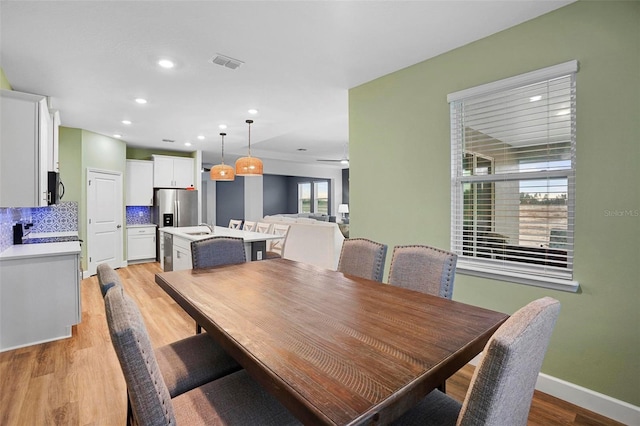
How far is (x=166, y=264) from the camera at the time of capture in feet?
16.8

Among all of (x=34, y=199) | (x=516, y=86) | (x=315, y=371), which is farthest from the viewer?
(x=34, y=199)

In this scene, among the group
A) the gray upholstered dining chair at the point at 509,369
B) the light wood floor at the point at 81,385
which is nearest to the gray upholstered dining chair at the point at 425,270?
the light wood floor at the point at 81,385

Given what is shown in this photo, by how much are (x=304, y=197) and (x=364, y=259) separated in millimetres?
9728

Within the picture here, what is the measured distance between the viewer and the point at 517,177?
2.29 meters

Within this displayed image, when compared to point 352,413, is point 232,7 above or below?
above

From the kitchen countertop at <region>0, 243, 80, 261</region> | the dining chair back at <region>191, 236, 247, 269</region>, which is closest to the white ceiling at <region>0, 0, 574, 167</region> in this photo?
the dining chair back at <region>191, 236, 247, 269</region>

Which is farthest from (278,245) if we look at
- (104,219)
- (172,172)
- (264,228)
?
(172,172)

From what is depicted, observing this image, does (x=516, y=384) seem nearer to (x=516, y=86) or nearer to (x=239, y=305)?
(x=239, y=305)

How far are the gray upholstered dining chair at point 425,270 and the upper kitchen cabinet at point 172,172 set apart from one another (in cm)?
621

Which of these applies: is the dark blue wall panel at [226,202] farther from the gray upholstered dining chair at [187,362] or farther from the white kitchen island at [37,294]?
the gray upholstered dining chair at [187,362]

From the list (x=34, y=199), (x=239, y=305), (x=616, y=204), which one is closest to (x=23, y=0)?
(x=34, y=199)

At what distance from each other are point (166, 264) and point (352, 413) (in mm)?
5141

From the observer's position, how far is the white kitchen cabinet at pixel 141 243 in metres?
6.41

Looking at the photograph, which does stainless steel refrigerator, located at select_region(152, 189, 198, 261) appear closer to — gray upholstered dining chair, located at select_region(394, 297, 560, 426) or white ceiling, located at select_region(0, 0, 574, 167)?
white ceiling, located at select_region(0, 0, 574, 167)
